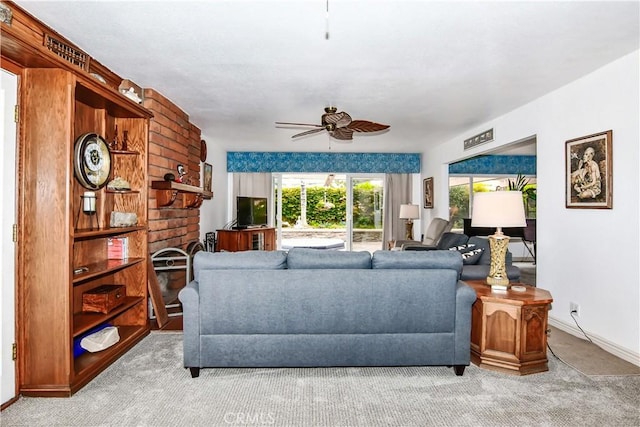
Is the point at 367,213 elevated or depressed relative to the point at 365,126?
depressed

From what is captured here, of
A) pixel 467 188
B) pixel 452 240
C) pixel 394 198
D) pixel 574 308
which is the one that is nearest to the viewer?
pixel 574 308

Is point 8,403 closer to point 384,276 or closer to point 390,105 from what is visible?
point 384,276

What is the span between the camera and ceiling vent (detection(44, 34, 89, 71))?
102 inches

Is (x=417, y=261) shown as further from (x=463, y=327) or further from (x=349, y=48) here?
(x=349, y=48)

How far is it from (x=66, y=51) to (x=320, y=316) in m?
2.77

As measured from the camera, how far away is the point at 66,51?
2729 mm

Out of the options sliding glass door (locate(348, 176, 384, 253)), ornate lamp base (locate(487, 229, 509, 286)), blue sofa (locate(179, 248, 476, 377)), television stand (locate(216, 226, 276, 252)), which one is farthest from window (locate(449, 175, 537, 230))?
blue sofa (locate(179, 248, 476, 377))

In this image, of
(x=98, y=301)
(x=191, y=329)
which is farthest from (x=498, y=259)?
(x=98, y=301)

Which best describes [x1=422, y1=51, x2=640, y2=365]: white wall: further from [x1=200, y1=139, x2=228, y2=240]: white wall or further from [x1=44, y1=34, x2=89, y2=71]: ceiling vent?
[x1=200, y1=139, x2=228, y2=240]: white wall

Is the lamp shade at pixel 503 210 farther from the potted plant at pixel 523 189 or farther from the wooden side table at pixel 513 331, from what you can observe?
the potted plant at pixel 523 189

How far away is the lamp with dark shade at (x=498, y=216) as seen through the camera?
273 cm

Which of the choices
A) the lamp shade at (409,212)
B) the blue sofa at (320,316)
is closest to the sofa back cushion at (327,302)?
the blue sofa at (320,316)

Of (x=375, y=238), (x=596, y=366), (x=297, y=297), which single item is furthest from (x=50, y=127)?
(x=375, y=238)

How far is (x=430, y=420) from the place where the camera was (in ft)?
6.67
